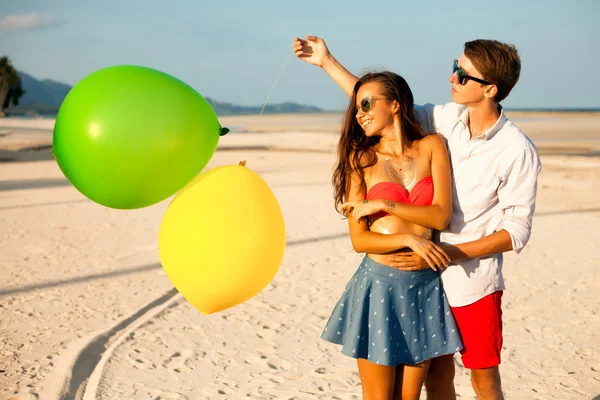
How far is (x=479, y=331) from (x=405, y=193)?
27.6 inches

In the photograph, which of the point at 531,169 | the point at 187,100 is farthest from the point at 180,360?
the point at 531,169

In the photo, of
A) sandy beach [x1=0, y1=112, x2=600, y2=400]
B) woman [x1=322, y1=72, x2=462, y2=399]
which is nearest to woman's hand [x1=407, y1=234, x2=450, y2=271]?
woman [x1=322, y1=72, x2=462, y2=399]

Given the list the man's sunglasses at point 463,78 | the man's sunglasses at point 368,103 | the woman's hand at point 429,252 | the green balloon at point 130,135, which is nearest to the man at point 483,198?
the man's sunglasses at point 463,78

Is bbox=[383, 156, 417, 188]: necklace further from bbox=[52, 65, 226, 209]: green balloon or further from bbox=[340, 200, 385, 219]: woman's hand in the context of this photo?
bbox=[52, 65, 226, 209]: green balloon

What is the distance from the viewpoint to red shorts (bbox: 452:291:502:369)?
291 cm

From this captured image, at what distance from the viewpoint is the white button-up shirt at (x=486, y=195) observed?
2787mm

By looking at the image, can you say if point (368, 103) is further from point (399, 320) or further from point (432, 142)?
point (399, 320)

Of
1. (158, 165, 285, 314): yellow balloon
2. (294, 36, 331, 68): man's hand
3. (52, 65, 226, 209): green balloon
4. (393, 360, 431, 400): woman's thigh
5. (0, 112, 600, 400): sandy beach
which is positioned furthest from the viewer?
(0, 112, 600, 400): sandy beach

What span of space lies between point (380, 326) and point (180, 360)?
→ 275cm

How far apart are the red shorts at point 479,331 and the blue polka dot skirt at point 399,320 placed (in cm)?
5

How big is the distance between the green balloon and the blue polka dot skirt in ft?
3.09

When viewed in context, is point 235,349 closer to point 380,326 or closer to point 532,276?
point 380,326

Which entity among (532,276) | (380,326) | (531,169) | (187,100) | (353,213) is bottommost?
(532,276)

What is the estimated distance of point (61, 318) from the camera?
19.6 ft
